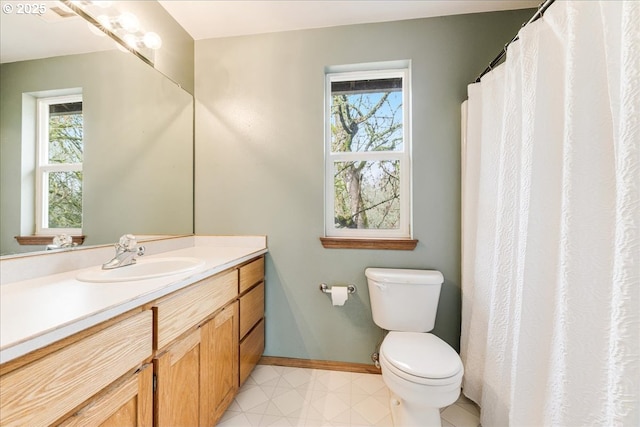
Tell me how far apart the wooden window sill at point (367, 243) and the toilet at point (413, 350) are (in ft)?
0.51

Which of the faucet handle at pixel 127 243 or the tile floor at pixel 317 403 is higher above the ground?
the faucet handle at pixel 127 243

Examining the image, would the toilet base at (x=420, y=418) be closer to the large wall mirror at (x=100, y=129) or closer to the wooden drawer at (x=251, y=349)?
the wooden drawer at (x=251, y=349)

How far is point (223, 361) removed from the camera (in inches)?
47.3

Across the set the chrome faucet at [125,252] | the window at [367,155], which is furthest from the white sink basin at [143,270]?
the window at [367,155]

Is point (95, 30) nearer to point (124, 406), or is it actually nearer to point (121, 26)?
point (121, 26)

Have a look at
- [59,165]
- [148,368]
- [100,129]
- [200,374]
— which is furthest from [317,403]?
[100,129]

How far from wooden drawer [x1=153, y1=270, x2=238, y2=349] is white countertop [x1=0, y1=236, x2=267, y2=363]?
44mm

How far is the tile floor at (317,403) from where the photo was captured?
1268mm

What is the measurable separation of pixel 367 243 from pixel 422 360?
2.33 ft

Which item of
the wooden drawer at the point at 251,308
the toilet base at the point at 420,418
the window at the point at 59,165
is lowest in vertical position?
the toilet base at the point at 420,418

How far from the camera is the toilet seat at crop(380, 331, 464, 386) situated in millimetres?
1044

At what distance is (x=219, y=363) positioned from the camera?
1.17m

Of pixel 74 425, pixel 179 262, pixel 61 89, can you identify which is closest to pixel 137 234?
pixel 179 262

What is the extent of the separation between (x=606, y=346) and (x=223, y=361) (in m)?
1.44
